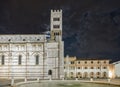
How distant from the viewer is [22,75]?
217ft

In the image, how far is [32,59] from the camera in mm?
65938

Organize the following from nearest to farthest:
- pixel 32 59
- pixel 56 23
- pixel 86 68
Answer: pixel 32 59, pixel 56 23, pixel 86 68

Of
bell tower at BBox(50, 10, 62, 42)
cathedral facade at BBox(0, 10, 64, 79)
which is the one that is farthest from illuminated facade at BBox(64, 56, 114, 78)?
cathedral facade at BBox(0, 10, 64, 79)

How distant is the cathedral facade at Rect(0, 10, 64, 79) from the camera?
65.4m

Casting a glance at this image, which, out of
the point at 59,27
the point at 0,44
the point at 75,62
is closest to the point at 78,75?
the point at 75,62

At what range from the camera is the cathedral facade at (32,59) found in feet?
215

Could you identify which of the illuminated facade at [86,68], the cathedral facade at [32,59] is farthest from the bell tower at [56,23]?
the illuminated facade at [86,68]

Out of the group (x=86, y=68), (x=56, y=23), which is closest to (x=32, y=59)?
(x=56, y=23)

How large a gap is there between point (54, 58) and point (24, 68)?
702 centimetres

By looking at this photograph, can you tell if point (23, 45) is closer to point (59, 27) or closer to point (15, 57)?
point (15, 57)

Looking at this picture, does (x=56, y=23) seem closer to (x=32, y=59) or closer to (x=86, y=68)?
(x=32, y=59)

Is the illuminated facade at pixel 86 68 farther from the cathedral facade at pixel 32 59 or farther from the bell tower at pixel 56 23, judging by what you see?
the cathedral facade at pixel 32 59

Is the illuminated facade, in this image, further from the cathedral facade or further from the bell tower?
the cathedral facade

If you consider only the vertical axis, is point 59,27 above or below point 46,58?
above
